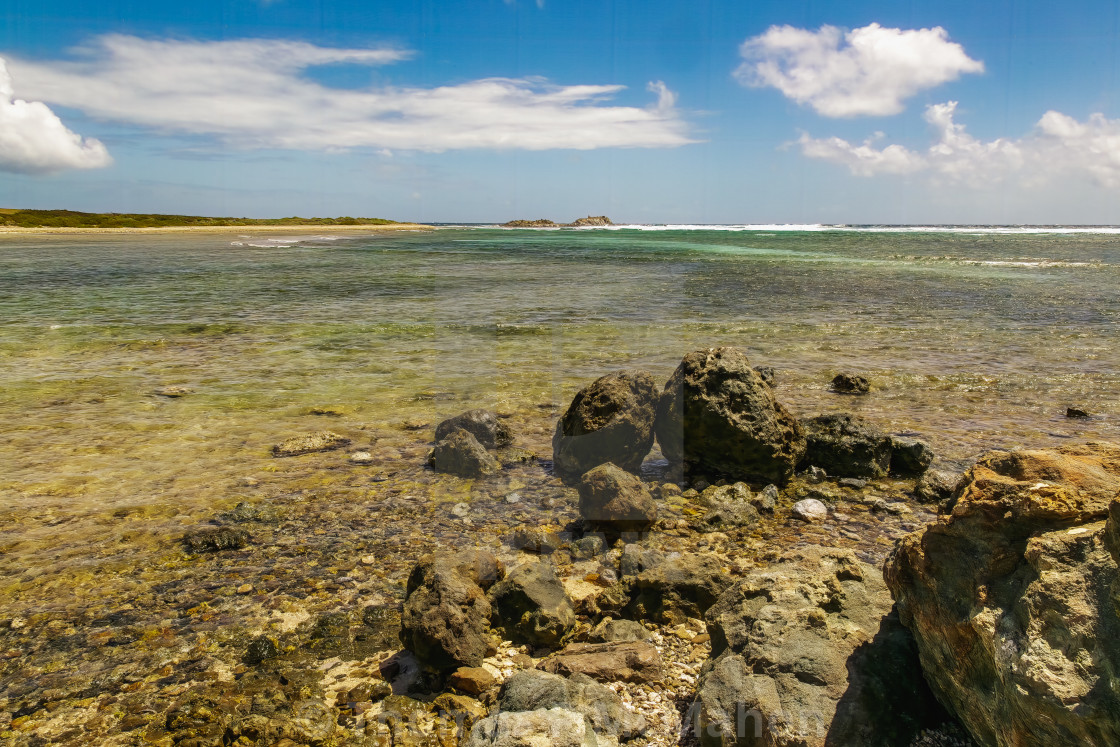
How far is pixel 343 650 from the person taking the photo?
3.97 meters

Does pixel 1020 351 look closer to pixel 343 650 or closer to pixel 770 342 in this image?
pixel 770 342

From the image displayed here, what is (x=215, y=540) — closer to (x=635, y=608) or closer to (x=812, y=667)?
(x=635, y=608)

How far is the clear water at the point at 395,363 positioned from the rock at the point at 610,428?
1075mm

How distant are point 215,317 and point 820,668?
17.7 m

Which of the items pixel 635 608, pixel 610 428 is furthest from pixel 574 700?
pixel 610 428

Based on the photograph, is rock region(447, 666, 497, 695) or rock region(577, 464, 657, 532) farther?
rock region(577, 464, 657, 532)

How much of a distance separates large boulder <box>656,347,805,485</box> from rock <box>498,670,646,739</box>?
140 inches

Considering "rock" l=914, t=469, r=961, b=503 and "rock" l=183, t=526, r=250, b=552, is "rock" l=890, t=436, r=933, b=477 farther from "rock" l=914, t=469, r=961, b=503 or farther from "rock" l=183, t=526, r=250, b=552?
"rock" l=183, t=526, r=250, b=552

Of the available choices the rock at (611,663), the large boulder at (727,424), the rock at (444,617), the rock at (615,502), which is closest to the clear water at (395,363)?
the large boulder at (727,424)

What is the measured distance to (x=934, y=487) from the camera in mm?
5988

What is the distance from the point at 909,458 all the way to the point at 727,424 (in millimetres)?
1945

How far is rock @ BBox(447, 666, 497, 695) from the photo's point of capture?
3562 millimetres

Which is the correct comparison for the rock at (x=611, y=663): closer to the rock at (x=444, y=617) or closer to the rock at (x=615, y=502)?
the rock at (x=444, y=617)

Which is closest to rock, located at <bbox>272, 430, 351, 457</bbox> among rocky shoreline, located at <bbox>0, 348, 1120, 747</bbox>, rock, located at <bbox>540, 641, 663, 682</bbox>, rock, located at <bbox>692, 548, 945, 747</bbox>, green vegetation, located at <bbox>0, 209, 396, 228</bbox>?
rocky shoreline, located at <bbox>0, 348, 1120, 747</bbox>
